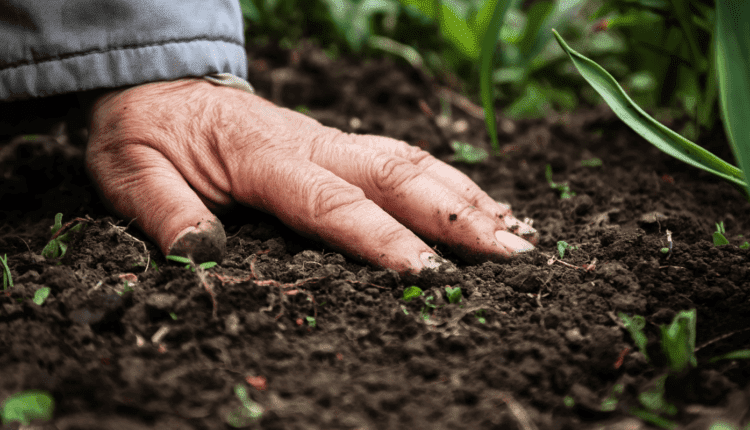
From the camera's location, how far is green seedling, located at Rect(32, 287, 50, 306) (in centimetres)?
78

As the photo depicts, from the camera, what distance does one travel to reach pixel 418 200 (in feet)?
3.47

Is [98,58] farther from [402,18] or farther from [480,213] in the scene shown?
[402,18]

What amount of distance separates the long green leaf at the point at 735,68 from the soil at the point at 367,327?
30 cm

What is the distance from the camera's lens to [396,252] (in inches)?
36.5

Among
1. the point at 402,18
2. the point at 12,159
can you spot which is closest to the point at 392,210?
the point at 12,159

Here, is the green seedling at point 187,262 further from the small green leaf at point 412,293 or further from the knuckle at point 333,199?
the small green leaf at point 412,293

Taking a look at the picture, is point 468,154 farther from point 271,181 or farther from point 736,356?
point 736,356

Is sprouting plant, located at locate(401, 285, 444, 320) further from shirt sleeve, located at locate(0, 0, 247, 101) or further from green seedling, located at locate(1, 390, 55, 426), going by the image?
shirt sleeve, located at locate(0, 0, 247, 101)

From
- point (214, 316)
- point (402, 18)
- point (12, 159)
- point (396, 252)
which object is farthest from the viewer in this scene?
point (402, 18)

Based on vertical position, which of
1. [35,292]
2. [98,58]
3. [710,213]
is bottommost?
[35,292]

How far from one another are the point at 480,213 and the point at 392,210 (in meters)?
0.20

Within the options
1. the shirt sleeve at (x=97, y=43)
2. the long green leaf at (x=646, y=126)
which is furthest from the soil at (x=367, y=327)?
the shirt sleeve at (x=97, y=43)

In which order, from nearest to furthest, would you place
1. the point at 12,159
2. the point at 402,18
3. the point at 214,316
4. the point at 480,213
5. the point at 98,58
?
the point at 214,316 < the point at 480,213 < the point at 98,58 < the point at 12,159 < the point at 402,18

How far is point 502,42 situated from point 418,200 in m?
1.61
